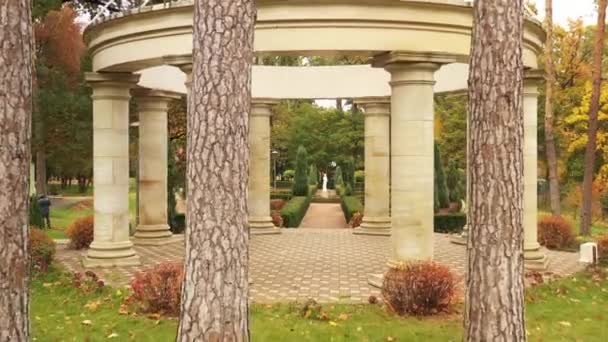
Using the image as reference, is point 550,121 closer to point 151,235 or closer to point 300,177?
point 151,235

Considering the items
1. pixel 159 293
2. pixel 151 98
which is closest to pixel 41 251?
pixel 159 293

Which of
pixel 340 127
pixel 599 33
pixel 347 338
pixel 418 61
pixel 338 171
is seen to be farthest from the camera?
pixel 338 171

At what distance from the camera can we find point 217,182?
6547 mm

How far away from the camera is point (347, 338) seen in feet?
30.1

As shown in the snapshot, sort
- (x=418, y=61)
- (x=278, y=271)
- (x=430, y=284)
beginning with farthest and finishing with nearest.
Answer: (x=278, y=271) < (x=418, y=61) < (x=430, y=284)

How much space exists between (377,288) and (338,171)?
5002 cm

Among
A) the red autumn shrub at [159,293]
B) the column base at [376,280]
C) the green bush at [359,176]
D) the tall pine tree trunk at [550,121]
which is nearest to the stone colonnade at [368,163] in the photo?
the column base at [376,280]

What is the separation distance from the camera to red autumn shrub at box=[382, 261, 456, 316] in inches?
412

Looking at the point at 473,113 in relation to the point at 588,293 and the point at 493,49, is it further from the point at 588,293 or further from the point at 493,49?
the point at 588,293

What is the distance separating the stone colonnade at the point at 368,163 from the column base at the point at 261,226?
4 centimetres

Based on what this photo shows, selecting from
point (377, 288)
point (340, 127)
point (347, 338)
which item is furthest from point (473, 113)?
point (340, 127)

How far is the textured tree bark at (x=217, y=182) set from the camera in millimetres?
6527

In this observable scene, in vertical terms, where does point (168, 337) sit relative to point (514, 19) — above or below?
below

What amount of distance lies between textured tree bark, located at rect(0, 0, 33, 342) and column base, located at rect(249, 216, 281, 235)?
16158 mm
